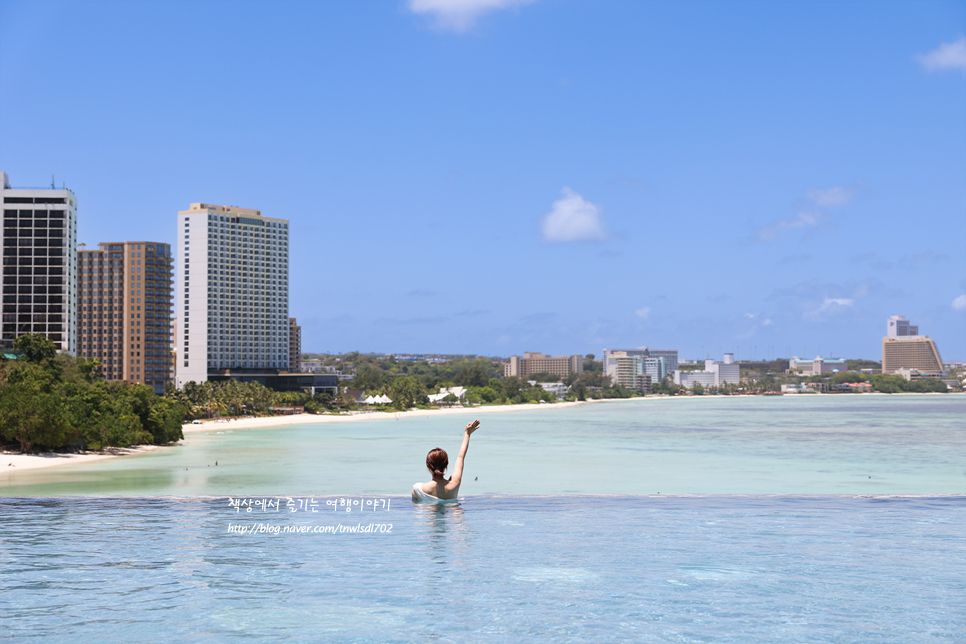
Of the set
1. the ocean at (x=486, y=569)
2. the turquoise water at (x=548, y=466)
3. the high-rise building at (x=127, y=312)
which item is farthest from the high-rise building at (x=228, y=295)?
the ocean at (x=486, y=569)

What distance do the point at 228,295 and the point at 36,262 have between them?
5111 cm

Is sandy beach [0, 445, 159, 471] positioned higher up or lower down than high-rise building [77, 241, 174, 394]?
lower down

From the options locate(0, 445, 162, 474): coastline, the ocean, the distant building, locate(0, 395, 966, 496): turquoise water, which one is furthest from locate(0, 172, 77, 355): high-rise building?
the ocean

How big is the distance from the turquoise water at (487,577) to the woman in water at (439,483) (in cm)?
30

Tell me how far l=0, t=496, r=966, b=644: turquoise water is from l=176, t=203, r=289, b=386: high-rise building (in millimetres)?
150100

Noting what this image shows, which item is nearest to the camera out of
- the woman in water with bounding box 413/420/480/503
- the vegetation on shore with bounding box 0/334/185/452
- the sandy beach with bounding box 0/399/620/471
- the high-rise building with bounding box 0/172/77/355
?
the woman in water with bounding box 413/420/480/503

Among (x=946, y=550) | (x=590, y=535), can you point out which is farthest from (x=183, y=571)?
(x=946, y=550)

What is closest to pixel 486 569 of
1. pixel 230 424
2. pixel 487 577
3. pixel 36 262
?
pixel 487 577

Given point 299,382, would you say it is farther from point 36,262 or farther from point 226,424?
point 226,424

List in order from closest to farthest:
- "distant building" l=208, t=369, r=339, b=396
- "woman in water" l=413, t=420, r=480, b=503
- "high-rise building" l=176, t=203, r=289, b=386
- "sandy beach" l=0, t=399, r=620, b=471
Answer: "woman in water" l=413, t=420, r=480, b=503 < "sandy beach" l=0, t=399, r=620, b=471 < "distant building" l=208, t=369, r=339, b=396 < "high-rise building" l=176, t=203, r=289, b=386

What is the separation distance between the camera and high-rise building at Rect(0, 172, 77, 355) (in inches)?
4498

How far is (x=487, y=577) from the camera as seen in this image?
36.4 ft

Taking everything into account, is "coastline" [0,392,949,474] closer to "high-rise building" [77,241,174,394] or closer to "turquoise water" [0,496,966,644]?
"turquoise water" [0,496,966,644]

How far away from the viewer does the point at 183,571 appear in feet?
38.0
